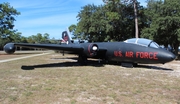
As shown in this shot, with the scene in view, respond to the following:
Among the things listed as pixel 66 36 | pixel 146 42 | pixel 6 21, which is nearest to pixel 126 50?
pixel 146 42

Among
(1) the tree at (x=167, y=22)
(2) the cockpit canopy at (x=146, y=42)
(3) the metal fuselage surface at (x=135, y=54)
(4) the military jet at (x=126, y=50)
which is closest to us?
(3) the metal fuselage surface at (x=135, y=54)

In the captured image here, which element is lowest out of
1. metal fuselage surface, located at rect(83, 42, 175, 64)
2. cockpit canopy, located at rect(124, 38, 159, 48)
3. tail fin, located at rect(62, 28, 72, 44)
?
metal fuselage surface, located at rect(83, 42, 175, 64)

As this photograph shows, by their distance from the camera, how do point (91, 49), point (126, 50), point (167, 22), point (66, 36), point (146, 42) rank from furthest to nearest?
point (66, 36), point (167, 22), point (91, 49), point (126, 50), point (146, 42)

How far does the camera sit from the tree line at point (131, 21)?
21969 mm

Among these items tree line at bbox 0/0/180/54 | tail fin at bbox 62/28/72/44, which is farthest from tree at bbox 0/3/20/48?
tail fin at bbox 62/28/72/44

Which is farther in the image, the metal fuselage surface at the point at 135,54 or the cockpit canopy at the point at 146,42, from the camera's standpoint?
the cockpit canopy at the point at 146,42

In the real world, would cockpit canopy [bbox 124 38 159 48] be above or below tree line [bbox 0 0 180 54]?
below

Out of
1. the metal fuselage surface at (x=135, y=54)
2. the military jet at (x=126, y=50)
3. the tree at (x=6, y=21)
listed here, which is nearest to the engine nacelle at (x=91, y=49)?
the military jet at (x=126, y=50)

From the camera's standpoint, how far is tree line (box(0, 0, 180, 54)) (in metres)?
22.0

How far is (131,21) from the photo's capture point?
28.9m

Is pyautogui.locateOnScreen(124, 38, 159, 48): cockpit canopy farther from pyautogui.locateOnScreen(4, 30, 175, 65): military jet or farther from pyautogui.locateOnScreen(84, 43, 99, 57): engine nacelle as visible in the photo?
pyautogui.locateOnScreen(84, 43, 99, 57): engine nacelle

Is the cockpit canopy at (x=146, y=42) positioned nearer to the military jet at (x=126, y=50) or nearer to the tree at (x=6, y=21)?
the military jet at (x=126, y=50)

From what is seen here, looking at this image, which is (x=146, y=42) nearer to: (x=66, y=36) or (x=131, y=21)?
(x=66, y=36)

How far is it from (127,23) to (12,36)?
73.8 ft
